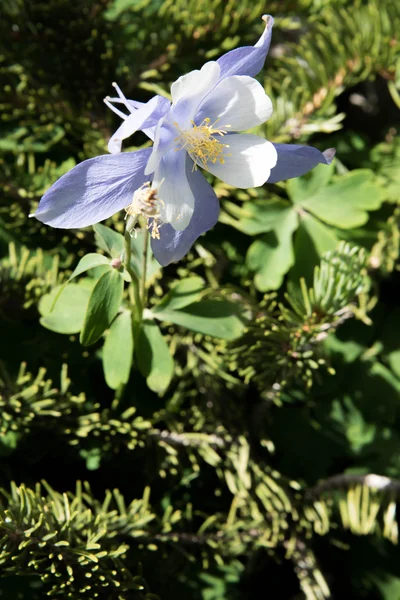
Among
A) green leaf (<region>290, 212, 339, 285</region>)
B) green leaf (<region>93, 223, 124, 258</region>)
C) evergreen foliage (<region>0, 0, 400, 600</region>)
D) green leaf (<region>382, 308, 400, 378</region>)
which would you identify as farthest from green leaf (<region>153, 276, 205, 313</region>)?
green leaf (<region>382, 308, 400, 378</region>)

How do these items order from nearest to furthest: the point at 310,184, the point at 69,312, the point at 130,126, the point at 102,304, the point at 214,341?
the point at 130,126 < the point at 102,304 < the point at 69,312 < the point at 214,341 < the point at 310,184

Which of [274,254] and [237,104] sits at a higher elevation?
[237,104]

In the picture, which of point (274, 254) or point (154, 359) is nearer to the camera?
point (154, 359)

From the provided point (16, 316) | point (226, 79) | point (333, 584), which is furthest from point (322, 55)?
point (333, 584)

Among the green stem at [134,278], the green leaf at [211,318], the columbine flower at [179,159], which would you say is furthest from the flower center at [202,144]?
the green leaf at [211,318]

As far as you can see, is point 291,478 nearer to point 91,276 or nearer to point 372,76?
point 91,276

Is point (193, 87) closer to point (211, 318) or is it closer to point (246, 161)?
point (246, 161)

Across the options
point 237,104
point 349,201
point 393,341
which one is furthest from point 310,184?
point 237,104

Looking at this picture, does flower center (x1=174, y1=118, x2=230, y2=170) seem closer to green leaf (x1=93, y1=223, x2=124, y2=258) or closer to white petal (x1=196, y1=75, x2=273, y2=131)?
white petal (x1=196, y1=75, x2=273, y2=131)
